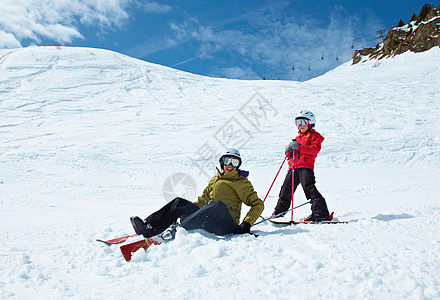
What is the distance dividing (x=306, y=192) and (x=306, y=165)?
433mm

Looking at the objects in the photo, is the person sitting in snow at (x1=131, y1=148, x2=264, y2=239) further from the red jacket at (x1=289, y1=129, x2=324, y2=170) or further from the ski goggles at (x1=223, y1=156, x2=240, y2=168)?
the red jacket at (x1=289, y1=129, x2=324, y2=170)

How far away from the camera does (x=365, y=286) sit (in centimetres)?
195

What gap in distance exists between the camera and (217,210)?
337cm

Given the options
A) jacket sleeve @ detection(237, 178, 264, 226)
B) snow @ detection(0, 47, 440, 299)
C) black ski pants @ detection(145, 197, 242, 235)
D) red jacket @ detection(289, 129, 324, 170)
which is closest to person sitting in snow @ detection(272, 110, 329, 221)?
red jacket @ detection(289, 129, 324, 170)

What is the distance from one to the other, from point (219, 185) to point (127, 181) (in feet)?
18.3

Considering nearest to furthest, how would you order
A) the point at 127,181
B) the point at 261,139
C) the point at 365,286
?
1. the point at 365,286
2. the point at 127,181
3. the point at 261,139

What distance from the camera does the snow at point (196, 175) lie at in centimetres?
224

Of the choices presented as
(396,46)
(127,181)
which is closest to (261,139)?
(127,181)

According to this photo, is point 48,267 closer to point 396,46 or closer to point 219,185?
point 219,185

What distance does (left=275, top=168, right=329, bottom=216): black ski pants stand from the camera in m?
4.22

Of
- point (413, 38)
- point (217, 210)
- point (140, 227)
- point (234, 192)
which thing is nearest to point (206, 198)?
point (234, 192)

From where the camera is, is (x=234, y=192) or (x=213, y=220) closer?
(x=213, y=220)

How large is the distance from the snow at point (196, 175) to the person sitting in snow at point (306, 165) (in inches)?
23.2

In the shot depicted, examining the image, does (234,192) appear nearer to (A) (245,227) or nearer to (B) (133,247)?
(A) (245,227)
